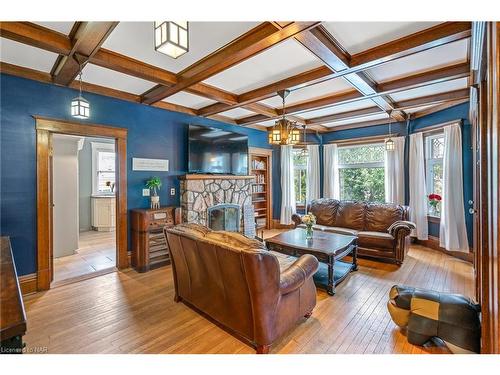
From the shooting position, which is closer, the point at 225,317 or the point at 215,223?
the point at 225,317

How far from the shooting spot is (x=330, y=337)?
6.89 ft

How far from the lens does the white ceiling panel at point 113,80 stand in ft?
9.64

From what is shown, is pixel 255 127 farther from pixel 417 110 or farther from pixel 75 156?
pixel 75 156

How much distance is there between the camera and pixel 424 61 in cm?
274

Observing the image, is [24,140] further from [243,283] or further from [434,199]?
[434,199]

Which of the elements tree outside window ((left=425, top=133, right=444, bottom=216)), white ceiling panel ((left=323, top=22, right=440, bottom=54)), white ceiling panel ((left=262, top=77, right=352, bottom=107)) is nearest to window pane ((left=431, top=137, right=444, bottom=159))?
tree outside window ((left=425, top=133, right=444, bottom=216))

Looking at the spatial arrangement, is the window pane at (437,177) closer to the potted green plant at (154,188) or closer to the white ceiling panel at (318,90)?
the white ceiling panel at (318,90)

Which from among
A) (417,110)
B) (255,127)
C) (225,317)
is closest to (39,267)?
(225,317)

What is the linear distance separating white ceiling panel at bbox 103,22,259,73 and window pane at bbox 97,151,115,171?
5.10 m

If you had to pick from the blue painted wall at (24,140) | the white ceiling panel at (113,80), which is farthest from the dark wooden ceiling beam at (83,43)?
the blue painted wall at (24,140)

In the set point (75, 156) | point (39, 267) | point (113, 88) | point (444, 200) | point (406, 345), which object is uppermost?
point (113, 88)

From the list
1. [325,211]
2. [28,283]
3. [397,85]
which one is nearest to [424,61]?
[397,85]

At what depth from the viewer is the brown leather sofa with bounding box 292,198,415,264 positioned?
12.5 feet

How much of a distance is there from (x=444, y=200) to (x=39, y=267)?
6250 mm
